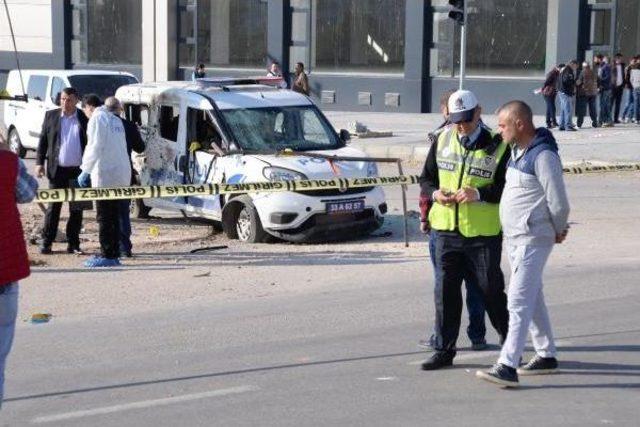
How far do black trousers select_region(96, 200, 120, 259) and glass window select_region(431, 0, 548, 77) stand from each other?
73.2ft

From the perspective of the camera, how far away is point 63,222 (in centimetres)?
1673

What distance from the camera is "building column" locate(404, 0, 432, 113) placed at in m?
34.6

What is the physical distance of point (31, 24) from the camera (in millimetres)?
41469

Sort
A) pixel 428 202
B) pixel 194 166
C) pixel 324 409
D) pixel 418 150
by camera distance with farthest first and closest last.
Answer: pixel 418 150, pixel 194 166, pixel 428 202, pixel 324 409

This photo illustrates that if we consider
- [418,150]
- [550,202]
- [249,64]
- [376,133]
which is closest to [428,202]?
[550,202]

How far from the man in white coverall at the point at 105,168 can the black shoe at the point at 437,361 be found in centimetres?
528

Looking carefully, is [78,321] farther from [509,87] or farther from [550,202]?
[509,87]

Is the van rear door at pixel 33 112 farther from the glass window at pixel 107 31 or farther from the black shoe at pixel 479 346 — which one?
the black shoe at pixel 479 346

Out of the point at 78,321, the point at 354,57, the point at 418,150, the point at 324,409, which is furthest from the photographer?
the point at 354,57

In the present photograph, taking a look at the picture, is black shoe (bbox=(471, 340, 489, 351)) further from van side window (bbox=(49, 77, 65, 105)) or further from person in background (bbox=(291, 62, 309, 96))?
person in background (bbox=(291, 62, 309, 96))

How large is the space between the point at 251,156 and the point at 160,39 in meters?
25.1

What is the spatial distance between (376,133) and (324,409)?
69.2 ft

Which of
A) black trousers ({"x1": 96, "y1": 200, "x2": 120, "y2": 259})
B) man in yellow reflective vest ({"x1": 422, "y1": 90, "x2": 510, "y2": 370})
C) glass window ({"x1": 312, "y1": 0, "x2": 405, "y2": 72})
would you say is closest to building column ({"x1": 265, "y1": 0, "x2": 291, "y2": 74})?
→ glass window ({"x1": 312, "y1": 0, "x2": 405, "y2": 72})

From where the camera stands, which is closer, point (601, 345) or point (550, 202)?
point (550, 202)
